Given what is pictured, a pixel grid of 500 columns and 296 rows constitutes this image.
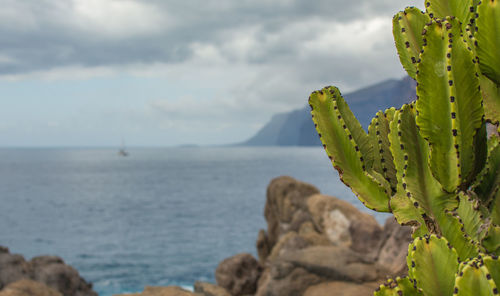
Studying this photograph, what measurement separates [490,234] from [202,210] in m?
51.4

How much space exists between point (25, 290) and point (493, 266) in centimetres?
768

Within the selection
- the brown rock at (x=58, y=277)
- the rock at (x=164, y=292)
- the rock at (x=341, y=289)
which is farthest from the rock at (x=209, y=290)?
the brown rock at (x=58, y=277)

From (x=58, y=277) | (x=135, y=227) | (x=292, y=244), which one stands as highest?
(x=292, y=244)

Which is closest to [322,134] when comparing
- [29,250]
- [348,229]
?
[348,229]

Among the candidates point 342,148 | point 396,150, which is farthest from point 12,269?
point 396,150

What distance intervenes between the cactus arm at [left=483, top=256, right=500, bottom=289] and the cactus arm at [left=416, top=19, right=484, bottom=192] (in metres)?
0.68

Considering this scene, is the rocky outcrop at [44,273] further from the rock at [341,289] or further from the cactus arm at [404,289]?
the cactus arm at [404,289]

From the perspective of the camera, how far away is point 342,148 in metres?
3.68

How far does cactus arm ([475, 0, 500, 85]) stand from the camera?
286cm

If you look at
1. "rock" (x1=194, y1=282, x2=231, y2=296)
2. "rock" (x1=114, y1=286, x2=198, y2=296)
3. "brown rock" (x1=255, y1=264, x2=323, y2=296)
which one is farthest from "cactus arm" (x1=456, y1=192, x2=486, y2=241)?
"brown rock" (x1=255, y1=264, x2=323, y2=296)

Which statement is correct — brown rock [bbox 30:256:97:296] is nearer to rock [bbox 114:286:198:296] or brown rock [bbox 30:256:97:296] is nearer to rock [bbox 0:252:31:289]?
rock [bbox 0:252:31:289]

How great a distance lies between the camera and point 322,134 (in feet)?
12.1

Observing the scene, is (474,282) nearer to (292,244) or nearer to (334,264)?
(334,264)

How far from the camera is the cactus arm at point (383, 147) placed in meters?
3.76
